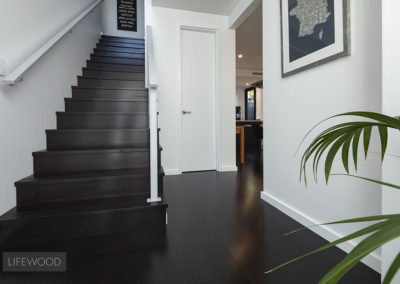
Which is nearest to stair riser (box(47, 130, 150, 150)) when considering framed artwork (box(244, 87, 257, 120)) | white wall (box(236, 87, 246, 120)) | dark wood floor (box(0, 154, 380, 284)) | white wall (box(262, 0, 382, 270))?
dark wood floor (box(0, 154, 380, 284))

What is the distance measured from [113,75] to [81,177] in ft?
6.36

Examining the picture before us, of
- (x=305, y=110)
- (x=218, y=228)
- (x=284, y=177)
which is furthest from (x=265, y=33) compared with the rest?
(x=218, y=228)

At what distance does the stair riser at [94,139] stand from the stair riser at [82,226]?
78 centimetres

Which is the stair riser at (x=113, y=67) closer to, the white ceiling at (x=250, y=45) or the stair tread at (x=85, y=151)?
the stair tread at (x=85, y=151)

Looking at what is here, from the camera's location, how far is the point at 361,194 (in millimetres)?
1245

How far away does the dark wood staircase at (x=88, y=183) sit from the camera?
4.64ft

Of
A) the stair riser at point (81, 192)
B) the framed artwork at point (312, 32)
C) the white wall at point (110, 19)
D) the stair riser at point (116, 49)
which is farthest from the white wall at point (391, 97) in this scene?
the white wall at point (110, 19)

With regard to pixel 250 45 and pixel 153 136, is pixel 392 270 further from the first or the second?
pixel 250 45

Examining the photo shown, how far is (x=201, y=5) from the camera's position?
119 inches

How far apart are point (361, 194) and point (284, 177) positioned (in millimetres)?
674

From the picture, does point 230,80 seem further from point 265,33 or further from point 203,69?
point 265,33

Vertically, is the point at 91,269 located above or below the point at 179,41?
below

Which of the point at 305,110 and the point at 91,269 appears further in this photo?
the point at 305,110

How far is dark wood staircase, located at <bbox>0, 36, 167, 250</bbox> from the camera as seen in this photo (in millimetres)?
1415
